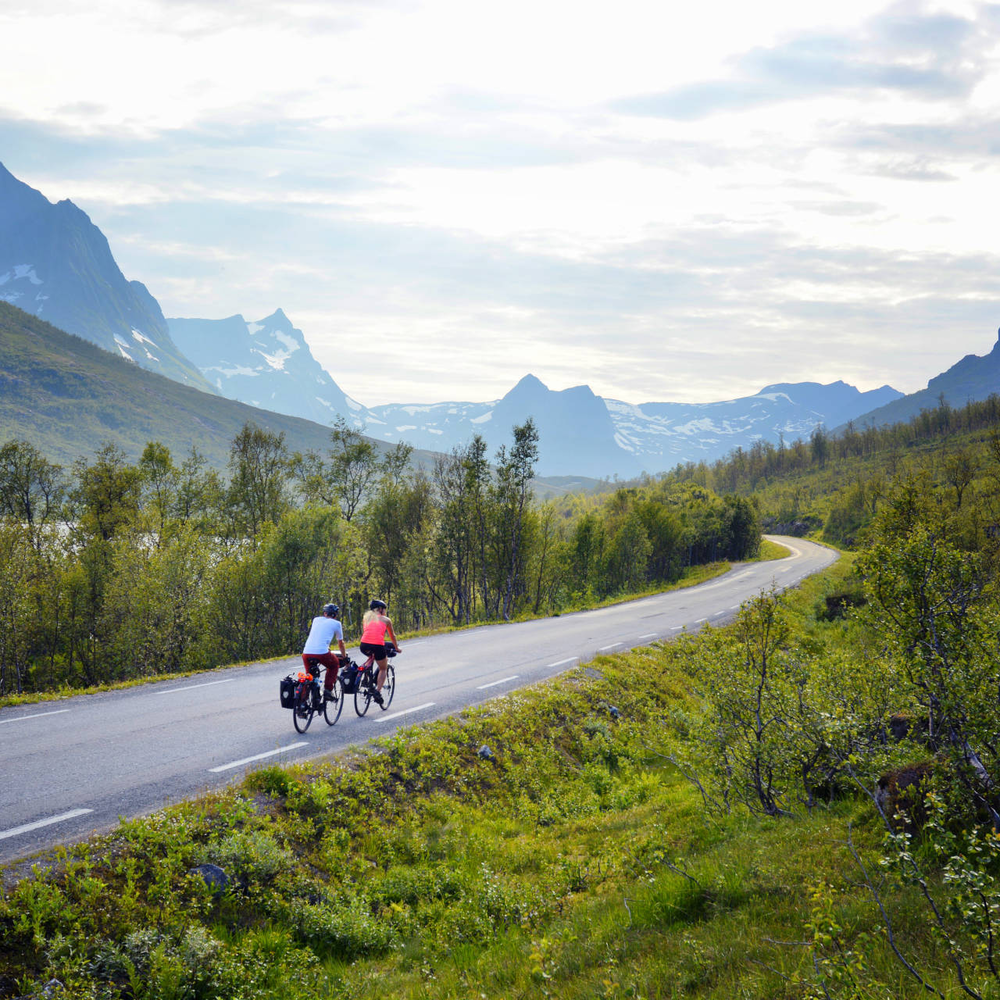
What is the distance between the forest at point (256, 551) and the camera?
35531mm

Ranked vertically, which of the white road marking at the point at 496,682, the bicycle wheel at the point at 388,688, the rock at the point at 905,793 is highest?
the rock at the point at 905,793

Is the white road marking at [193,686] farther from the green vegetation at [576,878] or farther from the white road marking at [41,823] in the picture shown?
the white road marking at [41,823]

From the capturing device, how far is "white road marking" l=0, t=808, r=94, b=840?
7198 millimetres

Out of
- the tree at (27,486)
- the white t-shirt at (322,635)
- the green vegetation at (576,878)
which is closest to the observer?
the green vegetation at (576,878)

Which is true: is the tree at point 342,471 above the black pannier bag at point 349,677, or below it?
above

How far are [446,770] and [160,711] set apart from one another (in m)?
6.16

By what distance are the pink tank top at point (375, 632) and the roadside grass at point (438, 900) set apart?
236 cm

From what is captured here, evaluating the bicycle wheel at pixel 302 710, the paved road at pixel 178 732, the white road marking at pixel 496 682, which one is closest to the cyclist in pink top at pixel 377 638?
the paved road at pixel 178 732

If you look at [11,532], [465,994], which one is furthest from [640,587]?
[465,994]

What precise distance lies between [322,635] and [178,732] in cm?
298

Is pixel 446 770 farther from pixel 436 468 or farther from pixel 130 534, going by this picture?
pixel 436 468

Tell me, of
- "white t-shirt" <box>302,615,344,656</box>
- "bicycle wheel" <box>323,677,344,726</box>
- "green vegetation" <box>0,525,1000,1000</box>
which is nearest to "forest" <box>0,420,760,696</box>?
"bicycle wheel" <box>323,677,344,726</box>

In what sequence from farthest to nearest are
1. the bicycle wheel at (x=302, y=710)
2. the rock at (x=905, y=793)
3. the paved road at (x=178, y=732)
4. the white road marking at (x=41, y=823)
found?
the bicycle wheel at (x=302, y=710)
the paved road at (x=178, y=732)
the white road marking at (x=41, y=823)
the rock at (x=905, y=793)

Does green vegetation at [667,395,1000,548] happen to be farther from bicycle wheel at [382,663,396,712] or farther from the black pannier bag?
the black pannier bag
